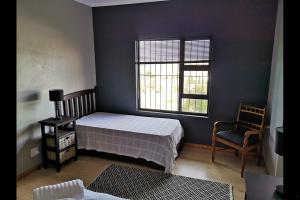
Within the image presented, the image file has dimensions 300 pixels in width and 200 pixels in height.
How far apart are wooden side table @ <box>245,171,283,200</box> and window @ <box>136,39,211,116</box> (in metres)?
2.13

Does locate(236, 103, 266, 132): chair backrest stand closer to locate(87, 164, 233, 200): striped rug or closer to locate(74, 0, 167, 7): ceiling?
locate(87, 164, 233, 200): striped rug

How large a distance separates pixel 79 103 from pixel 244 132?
2865 millimetres

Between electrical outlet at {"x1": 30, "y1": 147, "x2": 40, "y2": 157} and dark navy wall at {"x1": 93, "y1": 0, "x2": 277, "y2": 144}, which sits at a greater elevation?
dark navy wall at {"x1": 93, "y1": 0, "x2": 277, "y2": 144}

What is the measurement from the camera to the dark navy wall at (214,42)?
3.22 meters

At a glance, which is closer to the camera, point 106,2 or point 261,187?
point 261,187

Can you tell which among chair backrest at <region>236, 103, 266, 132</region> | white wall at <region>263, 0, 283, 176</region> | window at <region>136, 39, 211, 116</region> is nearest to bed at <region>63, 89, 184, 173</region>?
window at <region>136, 39, 211, 116</region>

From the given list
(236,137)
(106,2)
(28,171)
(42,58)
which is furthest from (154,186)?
(106,2)

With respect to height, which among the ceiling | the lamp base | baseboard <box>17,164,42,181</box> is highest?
the ceiling

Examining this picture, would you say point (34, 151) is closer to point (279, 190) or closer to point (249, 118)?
point (279, 190)

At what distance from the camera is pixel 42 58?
3.05 meters

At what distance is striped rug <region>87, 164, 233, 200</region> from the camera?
2523 mm
